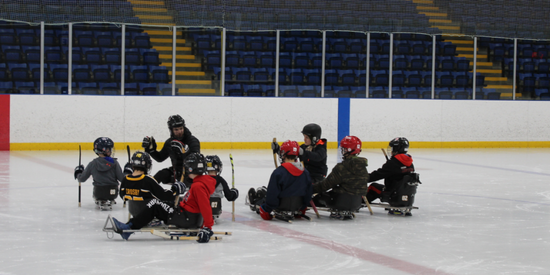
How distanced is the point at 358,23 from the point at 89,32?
6.21 meters

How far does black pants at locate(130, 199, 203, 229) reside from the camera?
211 inches

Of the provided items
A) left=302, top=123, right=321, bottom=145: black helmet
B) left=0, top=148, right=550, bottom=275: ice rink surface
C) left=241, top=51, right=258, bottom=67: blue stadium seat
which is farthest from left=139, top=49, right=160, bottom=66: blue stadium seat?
left=302, top=123, right=321, bottom=145: black helmet

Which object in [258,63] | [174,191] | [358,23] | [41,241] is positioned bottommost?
[41,241]

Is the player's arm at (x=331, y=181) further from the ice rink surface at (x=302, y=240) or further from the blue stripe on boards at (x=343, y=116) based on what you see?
the blue stripe on boards at (x=343, y=116)

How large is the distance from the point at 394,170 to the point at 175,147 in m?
2.25

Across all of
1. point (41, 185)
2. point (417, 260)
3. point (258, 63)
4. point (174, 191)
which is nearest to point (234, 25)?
point (258, 63)

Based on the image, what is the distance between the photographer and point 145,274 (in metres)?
4.29

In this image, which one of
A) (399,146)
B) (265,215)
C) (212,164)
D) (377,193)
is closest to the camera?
Answer: (212,164)

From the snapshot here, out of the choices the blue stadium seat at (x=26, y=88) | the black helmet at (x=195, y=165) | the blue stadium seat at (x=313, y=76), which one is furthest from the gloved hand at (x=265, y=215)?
the blue stadium seat at (x=313, y=76)

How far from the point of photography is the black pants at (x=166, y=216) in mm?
5371

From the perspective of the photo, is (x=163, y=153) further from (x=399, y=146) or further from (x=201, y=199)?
(x=399, y=146)

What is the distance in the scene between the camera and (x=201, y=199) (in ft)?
17.1

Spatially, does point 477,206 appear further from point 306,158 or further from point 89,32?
point 89,32

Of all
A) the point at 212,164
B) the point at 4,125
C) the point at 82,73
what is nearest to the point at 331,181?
the point at 212,164
